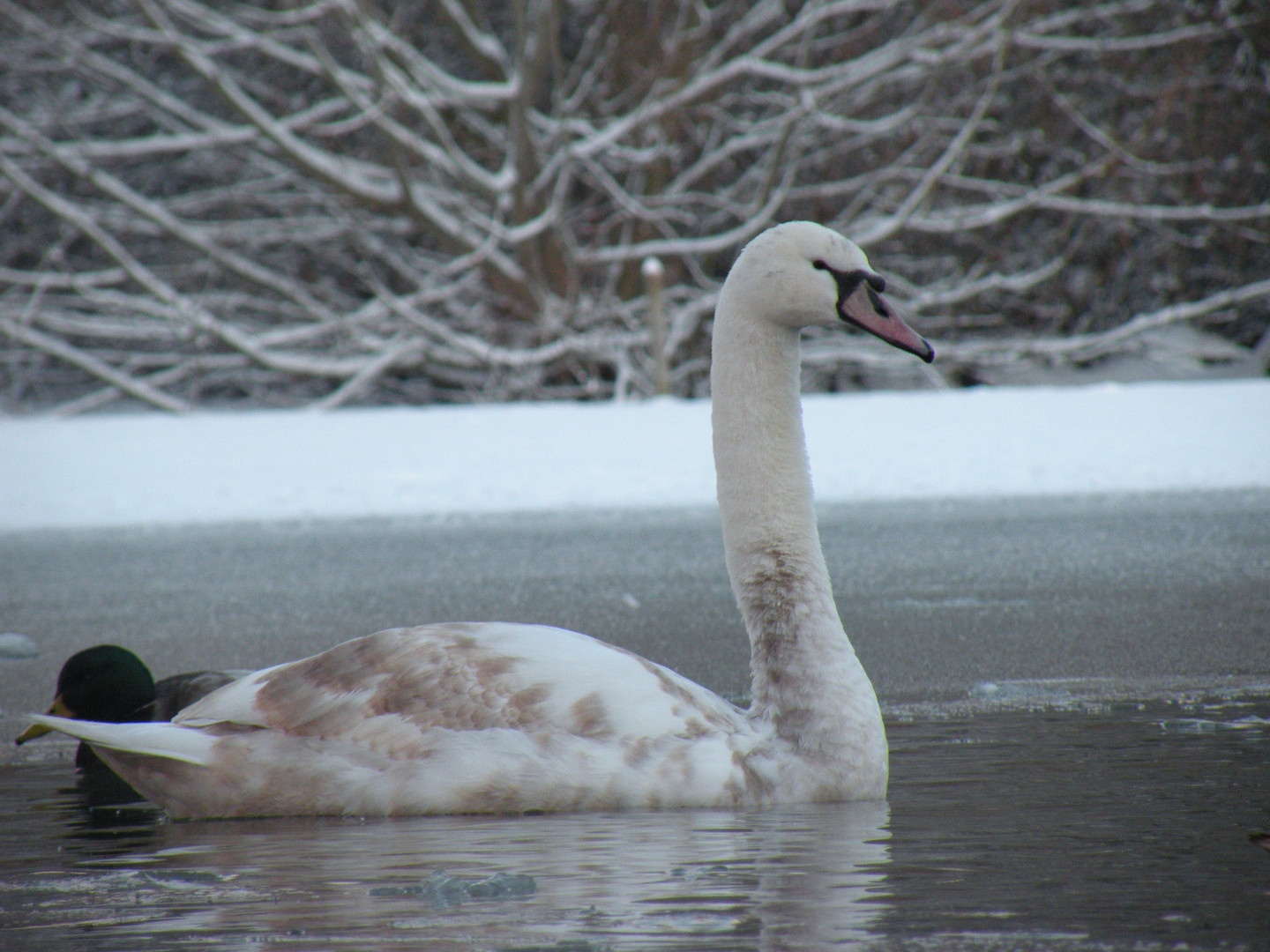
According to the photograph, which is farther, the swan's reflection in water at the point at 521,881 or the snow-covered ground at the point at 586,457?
the snow-covered ground at the point at 586,457

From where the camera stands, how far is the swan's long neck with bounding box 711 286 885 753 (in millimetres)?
3021

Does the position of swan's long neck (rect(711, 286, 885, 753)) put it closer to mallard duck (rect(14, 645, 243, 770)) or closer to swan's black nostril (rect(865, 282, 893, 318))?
swan's black nostril (rect(865, 282, 893, 318))

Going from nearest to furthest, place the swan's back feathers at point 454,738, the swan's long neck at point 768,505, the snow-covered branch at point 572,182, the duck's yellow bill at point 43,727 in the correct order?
the swan's back feathers at point 454,738, the swan's long neck at point 768,505, the duck's yellow bill at point 43,727, the snow-covered branch at point 572,182

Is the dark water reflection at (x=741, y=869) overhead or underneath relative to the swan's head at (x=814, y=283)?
underneath

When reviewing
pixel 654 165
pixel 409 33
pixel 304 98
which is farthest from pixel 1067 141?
pixel 304 98

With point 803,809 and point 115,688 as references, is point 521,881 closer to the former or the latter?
point 803,809

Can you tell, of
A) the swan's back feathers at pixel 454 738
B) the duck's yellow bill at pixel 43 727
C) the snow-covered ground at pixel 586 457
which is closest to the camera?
the swan's back feathers at pixel 454 738

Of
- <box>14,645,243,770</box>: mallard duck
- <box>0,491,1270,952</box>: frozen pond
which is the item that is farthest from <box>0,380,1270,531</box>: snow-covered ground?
<box>14,645,243,770</box>: mallard duck

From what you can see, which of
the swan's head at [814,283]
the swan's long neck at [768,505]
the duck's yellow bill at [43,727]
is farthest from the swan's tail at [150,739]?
the swan's head at [814,283]

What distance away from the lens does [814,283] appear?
3.08m

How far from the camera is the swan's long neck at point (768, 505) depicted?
3.02m

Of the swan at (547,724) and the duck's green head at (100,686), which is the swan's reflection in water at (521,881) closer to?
the swan at (547,724)

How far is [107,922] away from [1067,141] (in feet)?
58.5

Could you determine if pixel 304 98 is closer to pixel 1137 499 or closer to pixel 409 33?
pixel 409 33
